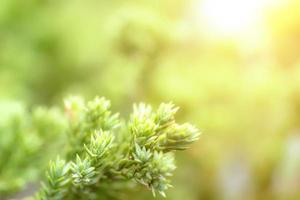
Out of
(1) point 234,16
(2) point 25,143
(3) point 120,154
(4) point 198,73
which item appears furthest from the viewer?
(1) point 234,16

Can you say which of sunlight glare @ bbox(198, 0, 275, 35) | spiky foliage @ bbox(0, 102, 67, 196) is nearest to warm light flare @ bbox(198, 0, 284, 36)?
sunlight glare @ bbox(198, 0, 275, 35)

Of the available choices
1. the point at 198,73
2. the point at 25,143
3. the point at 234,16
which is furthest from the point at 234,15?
the point at 25,143

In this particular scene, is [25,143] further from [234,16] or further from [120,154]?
[234,16]

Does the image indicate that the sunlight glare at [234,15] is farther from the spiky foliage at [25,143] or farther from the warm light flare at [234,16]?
the spiky foliage at [25,143]

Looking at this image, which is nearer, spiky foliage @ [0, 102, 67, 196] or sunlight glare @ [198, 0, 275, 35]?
spiky foliage @ [0, 102, 67, 196]

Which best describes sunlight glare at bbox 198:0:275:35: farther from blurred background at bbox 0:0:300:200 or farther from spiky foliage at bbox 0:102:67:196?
spiky foliage at bbox 0:102:67:196

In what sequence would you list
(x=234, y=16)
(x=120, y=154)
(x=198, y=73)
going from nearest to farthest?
1. (x=120, y=154)
2. (x=198, y=73)
3. (x=234, y=16)
